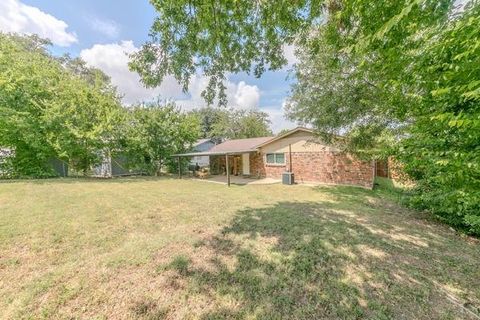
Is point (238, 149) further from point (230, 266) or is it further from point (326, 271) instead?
point (326, 271)

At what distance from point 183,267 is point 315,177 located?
1212cm

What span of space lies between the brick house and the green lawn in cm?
652

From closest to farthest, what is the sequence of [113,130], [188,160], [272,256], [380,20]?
[380,20]
[272,256]
[113,130]
[188,160]

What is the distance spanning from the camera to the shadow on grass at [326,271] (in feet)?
9.51

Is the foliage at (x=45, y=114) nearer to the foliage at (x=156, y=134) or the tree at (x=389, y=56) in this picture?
the foliage at (x=156, y=134)

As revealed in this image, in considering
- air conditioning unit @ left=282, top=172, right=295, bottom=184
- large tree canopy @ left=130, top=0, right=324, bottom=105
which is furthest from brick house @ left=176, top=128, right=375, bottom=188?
large tree canopy @ left=130, top=0, right=324, bottom=105

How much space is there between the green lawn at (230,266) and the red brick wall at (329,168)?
636 centimetres

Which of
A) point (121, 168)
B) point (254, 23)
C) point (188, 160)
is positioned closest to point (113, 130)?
point (121, 168)

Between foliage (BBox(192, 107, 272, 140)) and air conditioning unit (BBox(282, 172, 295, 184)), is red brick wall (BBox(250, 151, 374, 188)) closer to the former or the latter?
air conditioning unit (BBox(282, 172, 295, 184))

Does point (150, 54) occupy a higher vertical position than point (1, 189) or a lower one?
higher

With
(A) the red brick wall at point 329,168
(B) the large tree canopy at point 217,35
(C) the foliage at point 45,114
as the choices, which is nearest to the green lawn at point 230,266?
(B) the large tree canopy at point 217,35

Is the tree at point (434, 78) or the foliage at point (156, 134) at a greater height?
the foliage at point (156, 134)

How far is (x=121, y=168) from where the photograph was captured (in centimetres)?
1894

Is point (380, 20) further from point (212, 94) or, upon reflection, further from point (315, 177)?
point (315, 177)
